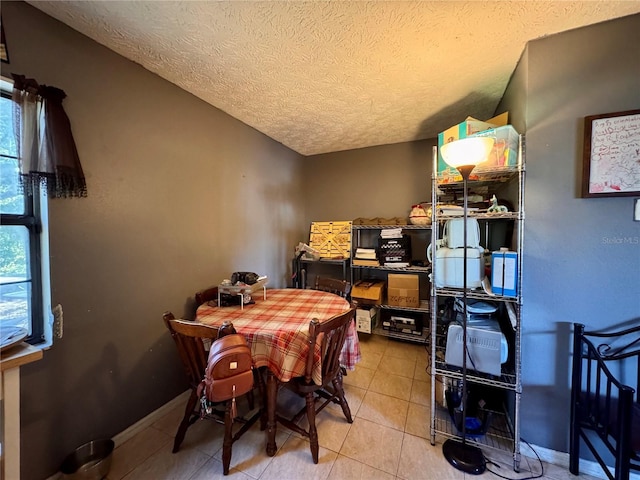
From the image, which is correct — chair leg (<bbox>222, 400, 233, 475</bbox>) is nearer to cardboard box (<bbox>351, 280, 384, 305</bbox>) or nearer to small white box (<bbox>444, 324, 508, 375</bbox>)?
small white box (<bbox>444, 324, 508, 375</bbox>)

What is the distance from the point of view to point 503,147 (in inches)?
56.0

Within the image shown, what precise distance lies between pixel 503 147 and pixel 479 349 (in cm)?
120

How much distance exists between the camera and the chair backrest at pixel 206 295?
6.24 ft

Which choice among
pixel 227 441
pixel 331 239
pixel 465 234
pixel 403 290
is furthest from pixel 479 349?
pixel 331 239

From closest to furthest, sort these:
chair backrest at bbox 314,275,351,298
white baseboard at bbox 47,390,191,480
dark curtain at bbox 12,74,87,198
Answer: dark curtain at bbox 12,74,87,198
white baseboard at bbox 47,390,191,480
chair backrest at bbox 314,275,351,298

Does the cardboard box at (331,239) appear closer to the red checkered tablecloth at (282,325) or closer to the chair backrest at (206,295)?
the red checkered tablecloth at (282,325)

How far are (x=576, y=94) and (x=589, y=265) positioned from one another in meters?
0.93

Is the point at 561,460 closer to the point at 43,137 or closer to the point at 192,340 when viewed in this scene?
the point at 192,340

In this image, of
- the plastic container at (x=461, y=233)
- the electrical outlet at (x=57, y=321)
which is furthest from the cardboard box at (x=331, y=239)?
the electrical outlet at (x=57, y=321)

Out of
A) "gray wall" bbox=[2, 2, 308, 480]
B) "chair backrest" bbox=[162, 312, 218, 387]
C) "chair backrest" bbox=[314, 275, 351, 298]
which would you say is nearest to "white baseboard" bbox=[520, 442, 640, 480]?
"chair backrest" bbox=[314, 275, 351, 298]

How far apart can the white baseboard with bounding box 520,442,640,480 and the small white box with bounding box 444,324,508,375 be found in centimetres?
51

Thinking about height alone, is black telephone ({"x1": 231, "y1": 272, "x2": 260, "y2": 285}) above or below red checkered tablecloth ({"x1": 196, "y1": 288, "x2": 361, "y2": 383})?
above

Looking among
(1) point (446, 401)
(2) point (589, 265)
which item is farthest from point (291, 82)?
(1) point (446, 401)

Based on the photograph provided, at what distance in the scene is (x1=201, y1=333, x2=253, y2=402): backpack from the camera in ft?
3.53
